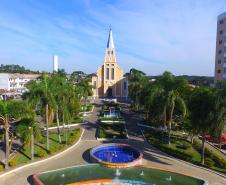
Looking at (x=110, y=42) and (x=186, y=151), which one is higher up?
(x=110, y=42)

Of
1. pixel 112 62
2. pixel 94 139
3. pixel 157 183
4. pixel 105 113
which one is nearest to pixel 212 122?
pixel 157 183

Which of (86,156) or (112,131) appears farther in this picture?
(112,131)

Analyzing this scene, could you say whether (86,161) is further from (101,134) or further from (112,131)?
(112,131)

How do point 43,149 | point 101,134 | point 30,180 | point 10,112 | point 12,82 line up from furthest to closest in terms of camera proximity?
1. point 12,82
2. point 101,134
3. point 43,149
4. point 10,112
5. point 30,180

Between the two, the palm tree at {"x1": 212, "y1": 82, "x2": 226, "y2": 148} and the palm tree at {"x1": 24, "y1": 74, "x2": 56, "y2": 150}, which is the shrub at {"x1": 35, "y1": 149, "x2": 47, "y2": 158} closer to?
the palm tree at {"x1": 24, "y1": 74, "x2": 56, "y2": 150}

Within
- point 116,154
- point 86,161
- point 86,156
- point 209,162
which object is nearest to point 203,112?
point 209,162
